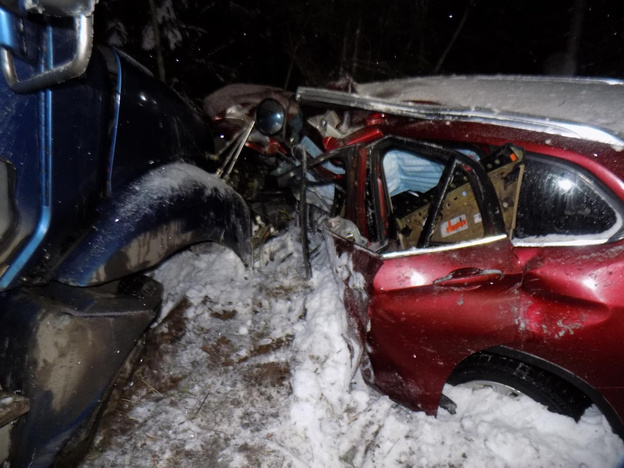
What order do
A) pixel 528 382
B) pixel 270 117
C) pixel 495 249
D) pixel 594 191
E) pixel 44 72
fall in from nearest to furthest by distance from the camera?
pixel 44 72 → pixel 594 191 → pixel 495 249 → pixel 528 382 → pixel 270 117

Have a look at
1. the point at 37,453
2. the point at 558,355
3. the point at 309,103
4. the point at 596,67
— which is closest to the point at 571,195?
the point at 558,355

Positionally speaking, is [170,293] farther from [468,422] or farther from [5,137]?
[468,422]

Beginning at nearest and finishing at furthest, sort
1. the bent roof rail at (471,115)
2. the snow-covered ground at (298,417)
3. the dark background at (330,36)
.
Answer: the bent roof rail at (471,115) → the snow-covered ground at (298,417) → the dark background at (330,36)

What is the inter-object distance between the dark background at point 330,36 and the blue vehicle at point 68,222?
6.17m

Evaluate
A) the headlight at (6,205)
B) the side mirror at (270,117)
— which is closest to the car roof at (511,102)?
the side mirror at (270,117)

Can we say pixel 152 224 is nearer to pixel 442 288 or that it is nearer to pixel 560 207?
pixel 442 288

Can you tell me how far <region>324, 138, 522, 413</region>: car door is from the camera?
1.86 metres

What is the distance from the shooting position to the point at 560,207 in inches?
71.4

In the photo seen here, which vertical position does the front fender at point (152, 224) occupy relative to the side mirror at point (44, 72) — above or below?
below

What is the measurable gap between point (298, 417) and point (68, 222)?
154 cm

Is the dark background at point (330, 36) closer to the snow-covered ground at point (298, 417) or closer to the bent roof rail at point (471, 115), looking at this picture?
the bent roof rail at point (471, 115)

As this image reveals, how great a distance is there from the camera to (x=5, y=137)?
1474 millimetres

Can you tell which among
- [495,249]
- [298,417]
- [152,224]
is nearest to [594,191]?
Result: [495,249]

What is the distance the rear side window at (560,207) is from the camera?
5.61 feet
